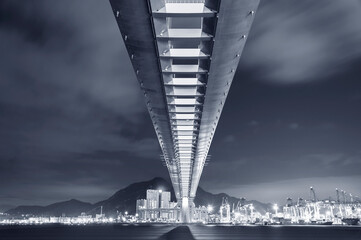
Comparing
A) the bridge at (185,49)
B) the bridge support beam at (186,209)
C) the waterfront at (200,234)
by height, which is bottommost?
the waterfront at (200,234)

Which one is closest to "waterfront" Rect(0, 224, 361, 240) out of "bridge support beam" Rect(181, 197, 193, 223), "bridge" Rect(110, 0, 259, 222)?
"bridge support beam" Rect(181, 197, 193, 223)

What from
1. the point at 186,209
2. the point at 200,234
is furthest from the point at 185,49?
the point at 186,209

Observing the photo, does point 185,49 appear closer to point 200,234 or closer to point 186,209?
point 200,234

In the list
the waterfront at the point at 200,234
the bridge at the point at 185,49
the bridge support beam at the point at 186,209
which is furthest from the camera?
the bridge support beam at the point at 186,209

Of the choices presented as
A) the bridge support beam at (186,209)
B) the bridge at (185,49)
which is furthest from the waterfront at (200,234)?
the bridge at (185,49)

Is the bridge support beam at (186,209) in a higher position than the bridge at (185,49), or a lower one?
lower

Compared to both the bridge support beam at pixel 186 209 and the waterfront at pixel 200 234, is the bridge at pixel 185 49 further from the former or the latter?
the bridge support beam at pixel 186 209

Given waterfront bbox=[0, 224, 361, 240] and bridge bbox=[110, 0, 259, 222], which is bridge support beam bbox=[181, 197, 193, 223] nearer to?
waterfront bbox=[0, 224, 361, 240]

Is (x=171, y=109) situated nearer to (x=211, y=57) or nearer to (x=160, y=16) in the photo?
(x=211, y=57)

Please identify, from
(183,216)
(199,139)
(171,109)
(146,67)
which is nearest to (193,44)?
(146,67)
